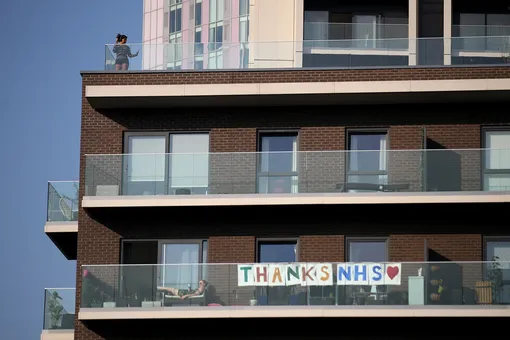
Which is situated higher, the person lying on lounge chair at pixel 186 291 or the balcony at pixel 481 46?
the balcony at pixel 481 46

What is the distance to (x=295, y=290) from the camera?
38.3 meters

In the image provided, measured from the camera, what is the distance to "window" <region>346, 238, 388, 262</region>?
3959 centimetres

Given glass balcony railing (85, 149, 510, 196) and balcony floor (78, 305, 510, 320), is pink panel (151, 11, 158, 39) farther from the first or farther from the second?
balcony floor (78, 305, 510, 320)

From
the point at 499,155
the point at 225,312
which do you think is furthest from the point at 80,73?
the point at 499,155

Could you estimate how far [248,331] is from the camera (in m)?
38.7

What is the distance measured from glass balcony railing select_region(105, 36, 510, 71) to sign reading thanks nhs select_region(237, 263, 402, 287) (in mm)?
5783

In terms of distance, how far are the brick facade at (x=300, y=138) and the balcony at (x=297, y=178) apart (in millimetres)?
59

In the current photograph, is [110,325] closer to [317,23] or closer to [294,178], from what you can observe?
[294,178]

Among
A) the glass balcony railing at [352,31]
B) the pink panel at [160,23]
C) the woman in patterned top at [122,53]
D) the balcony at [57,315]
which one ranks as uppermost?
the pink panel at [160,23]

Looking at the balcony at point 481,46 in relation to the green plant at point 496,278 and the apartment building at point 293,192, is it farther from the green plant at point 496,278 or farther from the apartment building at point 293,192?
the green plant at point 496,278

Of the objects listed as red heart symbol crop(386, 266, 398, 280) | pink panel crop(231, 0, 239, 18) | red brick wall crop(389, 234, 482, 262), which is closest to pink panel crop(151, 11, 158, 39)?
pink panel crop(231, 0, 239, 18)

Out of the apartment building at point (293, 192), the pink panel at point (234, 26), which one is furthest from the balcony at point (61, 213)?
the pink panel at point (234, 26)

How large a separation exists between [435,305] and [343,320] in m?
2.44

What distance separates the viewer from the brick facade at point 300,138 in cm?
3944
